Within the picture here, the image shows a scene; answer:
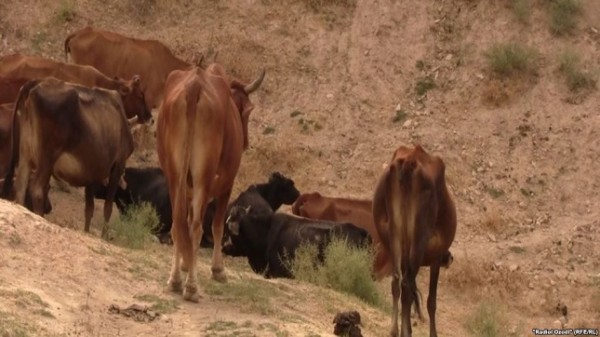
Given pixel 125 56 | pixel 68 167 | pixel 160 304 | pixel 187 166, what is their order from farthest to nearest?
pixel 125 56 < pixel 68 167 < pixel 187 166 < pixel 160 304

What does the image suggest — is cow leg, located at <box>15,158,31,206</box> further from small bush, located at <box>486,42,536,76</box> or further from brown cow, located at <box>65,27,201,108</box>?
small bush, located at <box>486,42,536,76</box>

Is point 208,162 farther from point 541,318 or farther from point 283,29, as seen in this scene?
point 283,29

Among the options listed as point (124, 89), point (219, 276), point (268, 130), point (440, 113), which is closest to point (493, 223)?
point (440, 113)

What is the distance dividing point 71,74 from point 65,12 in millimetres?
5863

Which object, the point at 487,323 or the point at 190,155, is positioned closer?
the point at 190,155

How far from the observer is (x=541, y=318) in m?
20.9

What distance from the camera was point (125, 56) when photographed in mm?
25766

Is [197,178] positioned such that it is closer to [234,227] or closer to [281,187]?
[234,227]

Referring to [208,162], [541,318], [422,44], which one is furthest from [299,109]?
[208,162]

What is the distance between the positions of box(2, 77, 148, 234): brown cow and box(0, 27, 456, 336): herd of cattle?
2 centimetres

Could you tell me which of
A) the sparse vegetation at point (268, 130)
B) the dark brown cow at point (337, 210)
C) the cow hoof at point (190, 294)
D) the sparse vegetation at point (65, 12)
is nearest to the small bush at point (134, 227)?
the dark brown cow at point (337, 210)

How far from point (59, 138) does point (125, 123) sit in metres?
1.95

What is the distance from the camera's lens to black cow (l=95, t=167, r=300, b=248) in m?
21.2

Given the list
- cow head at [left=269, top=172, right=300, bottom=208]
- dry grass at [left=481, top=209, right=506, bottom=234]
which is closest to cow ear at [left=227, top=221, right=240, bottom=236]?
cow head at [left=269, top=172, right=300, bottom=208]
